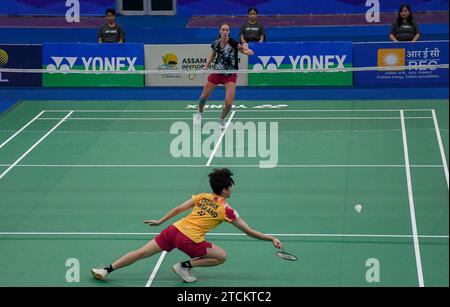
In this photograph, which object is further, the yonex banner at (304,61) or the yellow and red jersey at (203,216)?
the yonex banner at (304,61)

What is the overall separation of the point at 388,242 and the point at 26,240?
533cm

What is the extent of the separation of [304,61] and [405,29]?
2.74 m

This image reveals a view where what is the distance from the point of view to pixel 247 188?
1705cm

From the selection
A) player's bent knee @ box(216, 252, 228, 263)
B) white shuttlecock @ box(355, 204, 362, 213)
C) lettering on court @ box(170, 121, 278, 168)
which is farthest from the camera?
lettering on court @ box(170, 121, 278, 168)

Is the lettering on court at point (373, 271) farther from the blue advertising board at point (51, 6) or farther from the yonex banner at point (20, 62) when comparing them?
the blue advertising board at point (51, 6)

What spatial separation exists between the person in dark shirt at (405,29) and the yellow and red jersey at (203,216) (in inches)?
556

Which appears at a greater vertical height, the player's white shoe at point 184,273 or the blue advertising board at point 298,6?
the blue advertising board at point 298,6

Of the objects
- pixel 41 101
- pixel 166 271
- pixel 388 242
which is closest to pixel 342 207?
pixel 388 242

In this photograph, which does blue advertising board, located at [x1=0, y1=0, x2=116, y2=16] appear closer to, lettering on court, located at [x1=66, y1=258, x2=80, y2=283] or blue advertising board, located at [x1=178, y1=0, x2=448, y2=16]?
blue advertising board, located at [x1=178, y1=0, x2=448, y2=16]

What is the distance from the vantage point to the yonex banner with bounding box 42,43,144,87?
2544cm

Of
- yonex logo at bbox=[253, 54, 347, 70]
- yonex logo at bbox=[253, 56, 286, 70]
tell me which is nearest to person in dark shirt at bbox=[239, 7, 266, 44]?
yonex logo at bbox=[253, 56, 286, 70]

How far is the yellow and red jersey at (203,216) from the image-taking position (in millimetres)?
12070

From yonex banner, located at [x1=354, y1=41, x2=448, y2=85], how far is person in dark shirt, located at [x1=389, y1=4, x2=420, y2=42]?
1.13ft

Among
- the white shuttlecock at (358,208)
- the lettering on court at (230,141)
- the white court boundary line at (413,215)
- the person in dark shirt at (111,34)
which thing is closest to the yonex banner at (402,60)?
the white court boundary line at (413,215)
